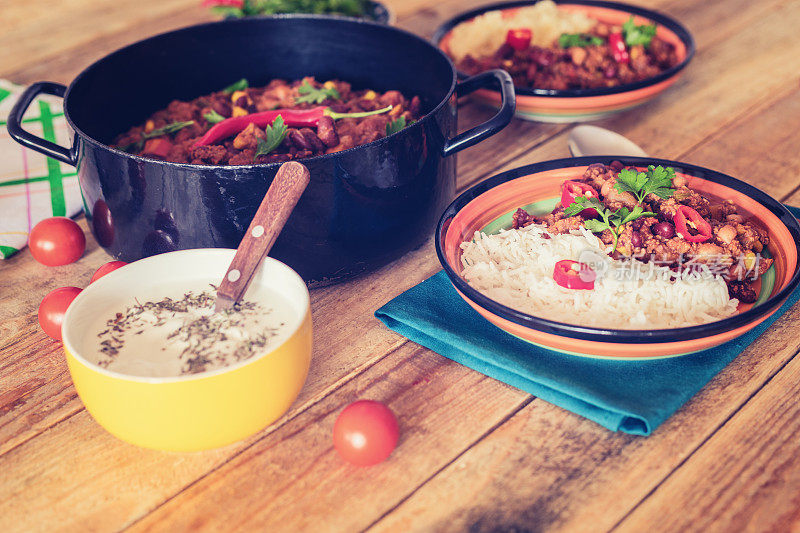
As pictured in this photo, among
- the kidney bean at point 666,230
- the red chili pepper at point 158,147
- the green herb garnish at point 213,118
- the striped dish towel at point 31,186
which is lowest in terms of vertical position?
the striped dish towel at point 31,186

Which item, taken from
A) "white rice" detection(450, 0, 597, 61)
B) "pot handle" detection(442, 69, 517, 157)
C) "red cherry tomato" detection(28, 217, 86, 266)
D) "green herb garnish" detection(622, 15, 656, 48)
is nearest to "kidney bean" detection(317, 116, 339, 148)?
"pot handle" detection(442, 69, 517, 157)

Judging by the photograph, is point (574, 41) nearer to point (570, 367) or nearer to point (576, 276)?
point (576, 276)

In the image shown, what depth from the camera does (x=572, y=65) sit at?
84.8 inches

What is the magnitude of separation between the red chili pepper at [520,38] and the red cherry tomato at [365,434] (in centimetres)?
144

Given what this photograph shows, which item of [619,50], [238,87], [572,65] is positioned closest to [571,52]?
[572,65]

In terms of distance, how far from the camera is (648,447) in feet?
3.73

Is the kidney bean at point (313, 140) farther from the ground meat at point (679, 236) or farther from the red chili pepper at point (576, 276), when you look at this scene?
the red chili pepper at point (576, 276)

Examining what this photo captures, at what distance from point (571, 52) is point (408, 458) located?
1.44 meters

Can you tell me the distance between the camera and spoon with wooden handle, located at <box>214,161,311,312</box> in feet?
3.93

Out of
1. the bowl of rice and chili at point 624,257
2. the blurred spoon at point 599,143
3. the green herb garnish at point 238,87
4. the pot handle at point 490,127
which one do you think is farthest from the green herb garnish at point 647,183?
the green herb garnish at point 238,87

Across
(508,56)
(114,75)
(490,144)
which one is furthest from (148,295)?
(508,56)

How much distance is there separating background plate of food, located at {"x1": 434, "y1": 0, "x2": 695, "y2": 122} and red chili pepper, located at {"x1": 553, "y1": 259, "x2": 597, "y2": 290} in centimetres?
86

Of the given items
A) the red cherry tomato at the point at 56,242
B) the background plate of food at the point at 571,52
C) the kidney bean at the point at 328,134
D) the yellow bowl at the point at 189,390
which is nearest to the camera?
the yellow bowl at the point at 189,390

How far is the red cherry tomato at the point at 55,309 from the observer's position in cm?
139
